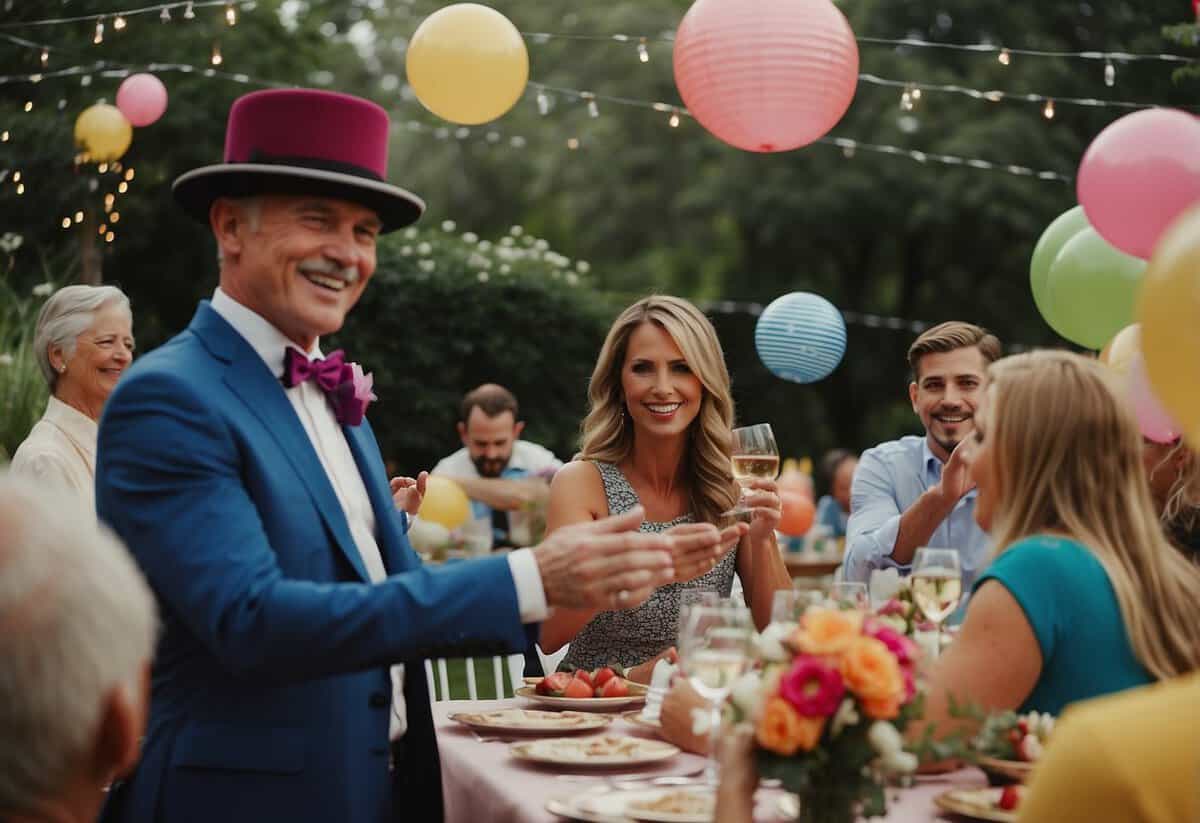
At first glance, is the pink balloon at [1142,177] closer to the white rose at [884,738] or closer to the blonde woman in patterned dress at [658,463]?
the blonde woman in patterned dress at [658,463]

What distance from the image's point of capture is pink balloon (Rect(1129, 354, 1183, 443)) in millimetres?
4500

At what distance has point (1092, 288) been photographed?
5.91m

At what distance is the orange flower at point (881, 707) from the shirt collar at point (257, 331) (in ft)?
4.01

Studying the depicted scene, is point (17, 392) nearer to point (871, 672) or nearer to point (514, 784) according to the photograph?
point (514, 784)

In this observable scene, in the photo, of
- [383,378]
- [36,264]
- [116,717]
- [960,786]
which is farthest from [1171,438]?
[36,264]

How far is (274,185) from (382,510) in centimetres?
64

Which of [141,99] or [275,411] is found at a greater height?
[141,99]

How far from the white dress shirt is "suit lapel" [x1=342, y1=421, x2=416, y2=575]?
11 mm

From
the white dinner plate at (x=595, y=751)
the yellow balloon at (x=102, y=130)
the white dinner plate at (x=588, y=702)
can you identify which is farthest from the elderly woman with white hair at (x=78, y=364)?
the yellow balloon at (x=102, y=130)

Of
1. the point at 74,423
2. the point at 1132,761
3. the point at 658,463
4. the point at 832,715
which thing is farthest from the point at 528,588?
the point at 74,423

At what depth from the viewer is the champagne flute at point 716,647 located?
7.59ft

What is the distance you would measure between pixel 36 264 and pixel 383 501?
10.1 m

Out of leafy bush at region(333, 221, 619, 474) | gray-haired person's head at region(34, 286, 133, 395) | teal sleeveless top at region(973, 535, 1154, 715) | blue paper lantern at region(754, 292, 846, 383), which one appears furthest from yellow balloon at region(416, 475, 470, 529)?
teal sleeveless top at region(973, 535, 1154, 715)

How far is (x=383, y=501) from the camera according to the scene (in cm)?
271
